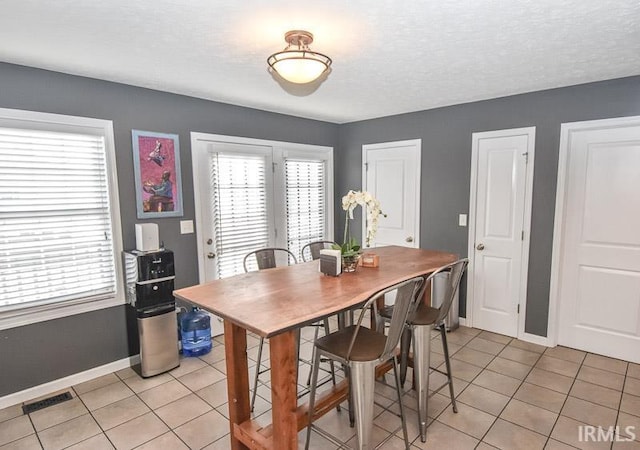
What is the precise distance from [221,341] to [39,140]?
94.5 inches

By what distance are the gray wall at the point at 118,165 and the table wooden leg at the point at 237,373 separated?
5.56ft

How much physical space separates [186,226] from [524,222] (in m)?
3.35

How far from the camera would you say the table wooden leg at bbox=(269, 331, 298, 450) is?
5.36 feet

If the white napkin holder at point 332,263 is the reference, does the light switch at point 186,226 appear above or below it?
above

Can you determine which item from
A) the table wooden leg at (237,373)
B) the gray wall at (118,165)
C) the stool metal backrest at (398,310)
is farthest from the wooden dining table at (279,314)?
the gray wall at (118,165)

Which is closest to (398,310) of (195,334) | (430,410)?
(430,410)

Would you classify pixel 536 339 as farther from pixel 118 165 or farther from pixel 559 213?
pixel 118 165

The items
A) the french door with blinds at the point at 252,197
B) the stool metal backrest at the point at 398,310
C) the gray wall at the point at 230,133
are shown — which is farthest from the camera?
the french door with blinds at the point at 252,197

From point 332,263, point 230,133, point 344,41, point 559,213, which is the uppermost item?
point 344,41

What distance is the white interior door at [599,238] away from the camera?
10.1 ft

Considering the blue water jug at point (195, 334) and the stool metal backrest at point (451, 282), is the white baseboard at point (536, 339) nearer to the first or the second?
the stool metal backrest at point (451, 282)

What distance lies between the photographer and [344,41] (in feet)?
7.23

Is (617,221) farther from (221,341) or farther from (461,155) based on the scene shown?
(221,341)

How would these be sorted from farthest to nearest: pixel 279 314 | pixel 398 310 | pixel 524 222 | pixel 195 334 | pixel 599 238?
1. pixel 524 222
2. pixel 195 334
3. pixel 599 238
4. pixel 398 310
5. pixel 279 314
